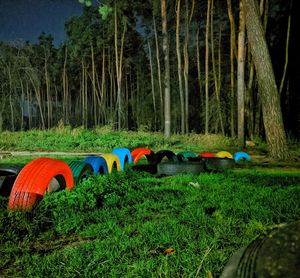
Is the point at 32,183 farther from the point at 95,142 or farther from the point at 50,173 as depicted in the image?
the point at 95,142

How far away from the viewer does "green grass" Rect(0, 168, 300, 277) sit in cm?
266

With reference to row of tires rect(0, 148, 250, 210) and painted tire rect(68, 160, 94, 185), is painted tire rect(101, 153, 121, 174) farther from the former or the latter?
painted tire rect(68, 160, 94, 185)

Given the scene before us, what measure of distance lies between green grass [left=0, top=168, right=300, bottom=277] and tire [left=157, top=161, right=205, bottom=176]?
5.12 feet

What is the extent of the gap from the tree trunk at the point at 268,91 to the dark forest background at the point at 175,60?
213 inches

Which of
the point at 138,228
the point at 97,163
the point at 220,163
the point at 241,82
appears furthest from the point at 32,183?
the point at 241,82

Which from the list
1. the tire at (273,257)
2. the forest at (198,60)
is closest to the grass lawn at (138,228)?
the tire at (273,257)

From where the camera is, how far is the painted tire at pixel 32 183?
4191 mm

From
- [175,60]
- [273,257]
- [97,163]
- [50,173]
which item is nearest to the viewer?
[273,257]

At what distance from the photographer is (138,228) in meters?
3.59

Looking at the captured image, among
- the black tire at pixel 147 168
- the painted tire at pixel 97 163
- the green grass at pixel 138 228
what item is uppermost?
the painted tire at pixel 97 163

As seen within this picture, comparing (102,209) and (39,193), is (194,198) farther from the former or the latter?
(39,193)

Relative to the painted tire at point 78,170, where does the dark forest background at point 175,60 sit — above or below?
above

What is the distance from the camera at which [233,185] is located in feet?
19.8

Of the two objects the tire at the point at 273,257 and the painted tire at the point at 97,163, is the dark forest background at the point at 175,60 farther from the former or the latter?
the tire at the point at 273,257
